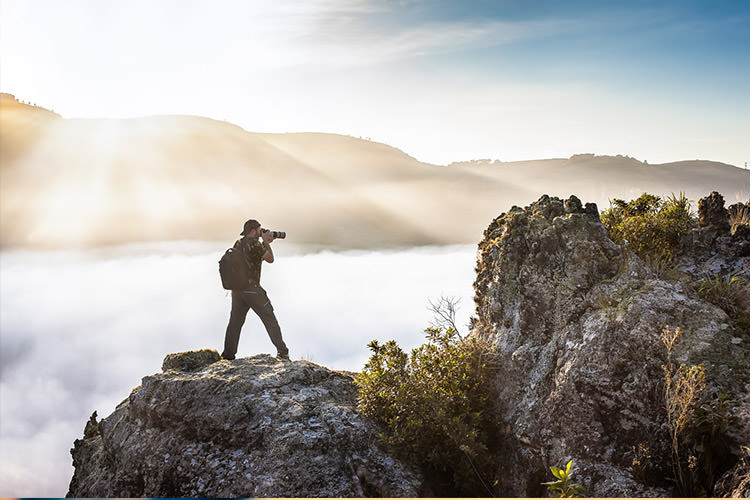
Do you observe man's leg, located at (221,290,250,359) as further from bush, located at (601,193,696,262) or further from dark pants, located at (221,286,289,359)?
bush, located at (601,193,696,262)

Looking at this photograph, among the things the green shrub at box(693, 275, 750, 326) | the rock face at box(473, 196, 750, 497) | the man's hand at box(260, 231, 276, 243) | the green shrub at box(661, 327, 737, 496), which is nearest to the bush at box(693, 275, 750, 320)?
the green shrub at box(693, 275, 750, 326)

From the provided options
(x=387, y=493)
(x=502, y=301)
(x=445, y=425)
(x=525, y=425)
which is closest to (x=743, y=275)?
(x=502, y=301)

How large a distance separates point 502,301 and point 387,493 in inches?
134

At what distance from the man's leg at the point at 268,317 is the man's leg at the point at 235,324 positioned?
196 mm

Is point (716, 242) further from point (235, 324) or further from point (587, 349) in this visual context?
point (235, 324)

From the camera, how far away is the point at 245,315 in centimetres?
942

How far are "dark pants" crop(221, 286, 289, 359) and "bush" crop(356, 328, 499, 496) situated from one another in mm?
2549

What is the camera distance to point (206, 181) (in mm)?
184000

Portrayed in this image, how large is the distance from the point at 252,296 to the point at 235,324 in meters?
0.62

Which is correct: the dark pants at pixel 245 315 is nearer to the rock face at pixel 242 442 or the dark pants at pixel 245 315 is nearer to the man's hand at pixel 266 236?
the man's hand at pixel 266 236

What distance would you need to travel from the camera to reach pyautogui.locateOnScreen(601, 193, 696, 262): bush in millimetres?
8242

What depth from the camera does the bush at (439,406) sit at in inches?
250

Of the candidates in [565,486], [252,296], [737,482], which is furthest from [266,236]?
[737,482]

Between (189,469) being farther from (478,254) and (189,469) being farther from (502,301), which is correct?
(478,254)
